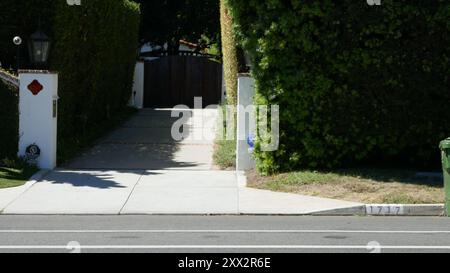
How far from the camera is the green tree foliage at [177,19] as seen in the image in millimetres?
32562

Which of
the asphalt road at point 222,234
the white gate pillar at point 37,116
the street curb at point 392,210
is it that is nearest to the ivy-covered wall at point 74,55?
the white gate pillar at point 37,116

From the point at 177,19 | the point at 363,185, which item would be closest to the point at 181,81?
the point at 177,19

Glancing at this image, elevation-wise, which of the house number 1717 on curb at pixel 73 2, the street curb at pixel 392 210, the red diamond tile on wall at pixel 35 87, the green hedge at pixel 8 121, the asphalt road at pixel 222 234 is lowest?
the asphalt road at pixel 222 234

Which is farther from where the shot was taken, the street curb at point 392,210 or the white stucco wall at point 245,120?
the white stucco wall at point 245,120

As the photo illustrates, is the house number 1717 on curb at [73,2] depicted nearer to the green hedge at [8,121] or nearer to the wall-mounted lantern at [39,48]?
the wall-mounted lantern at [39,48]

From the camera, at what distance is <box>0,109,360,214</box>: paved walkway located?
1130 cm

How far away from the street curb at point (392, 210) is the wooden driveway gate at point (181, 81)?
18.6 metres

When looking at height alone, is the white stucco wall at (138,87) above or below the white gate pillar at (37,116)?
above

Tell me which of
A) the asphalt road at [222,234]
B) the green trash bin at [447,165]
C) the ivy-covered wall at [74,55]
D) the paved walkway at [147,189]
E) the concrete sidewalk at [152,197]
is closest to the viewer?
the asphalt road at [222,234]

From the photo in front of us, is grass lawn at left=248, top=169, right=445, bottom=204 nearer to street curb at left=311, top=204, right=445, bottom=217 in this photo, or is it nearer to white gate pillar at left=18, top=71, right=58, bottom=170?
street curb at left=311, top=204, right=445, bottom=217

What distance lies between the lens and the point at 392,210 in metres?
11.1

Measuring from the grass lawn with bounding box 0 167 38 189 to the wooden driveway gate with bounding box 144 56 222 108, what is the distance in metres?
15.5

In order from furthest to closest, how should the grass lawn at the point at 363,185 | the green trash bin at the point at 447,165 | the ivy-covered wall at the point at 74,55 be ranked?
the ivy-covered wall at the point at 74,55, the grass lawn at the point at 363,185, the green trash bin at the point at 447,165

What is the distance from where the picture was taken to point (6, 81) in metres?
14.2
